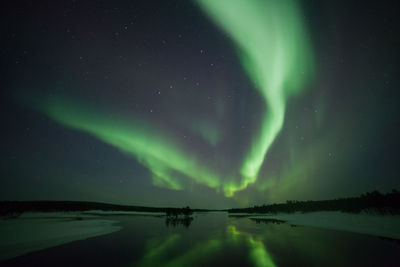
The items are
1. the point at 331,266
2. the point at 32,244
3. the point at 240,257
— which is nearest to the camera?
the point at 331,266

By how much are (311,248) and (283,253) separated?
109 inches

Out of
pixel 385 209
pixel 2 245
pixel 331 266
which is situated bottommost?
pixel 331 266

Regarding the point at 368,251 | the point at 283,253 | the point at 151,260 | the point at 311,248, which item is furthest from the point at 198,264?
the point at 368,251

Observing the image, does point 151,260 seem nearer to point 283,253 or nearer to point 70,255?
point 70,255

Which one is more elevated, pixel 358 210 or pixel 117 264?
pixel 358 210

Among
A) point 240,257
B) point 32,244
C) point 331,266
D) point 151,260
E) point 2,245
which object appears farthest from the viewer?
point 32,244

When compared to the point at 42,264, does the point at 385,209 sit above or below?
above

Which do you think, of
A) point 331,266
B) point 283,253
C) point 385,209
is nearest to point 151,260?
point 283,253

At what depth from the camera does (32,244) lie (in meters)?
13.7

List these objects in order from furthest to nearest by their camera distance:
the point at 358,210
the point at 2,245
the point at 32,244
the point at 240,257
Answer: the point at 358,210 < the point at 32,244 < the point at 2,245 < the point at 240,257

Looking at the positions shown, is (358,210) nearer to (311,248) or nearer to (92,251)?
(311,248)

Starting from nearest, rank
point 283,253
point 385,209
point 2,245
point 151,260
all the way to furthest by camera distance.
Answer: point 151,260
point 283,253
point 2,245
point 385,209

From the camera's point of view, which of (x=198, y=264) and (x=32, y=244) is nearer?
(x=198, y=264)

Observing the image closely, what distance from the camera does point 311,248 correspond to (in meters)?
13.3
